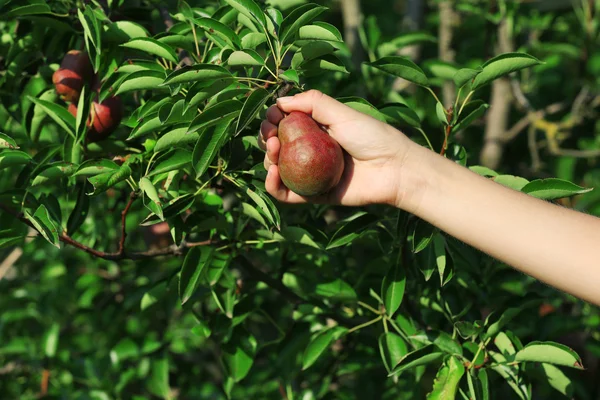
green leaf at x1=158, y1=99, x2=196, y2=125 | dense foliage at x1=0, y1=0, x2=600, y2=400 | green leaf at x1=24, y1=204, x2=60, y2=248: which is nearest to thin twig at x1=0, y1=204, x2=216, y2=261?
dense foliage at x1=0, y1=0, x2=600, y2=400

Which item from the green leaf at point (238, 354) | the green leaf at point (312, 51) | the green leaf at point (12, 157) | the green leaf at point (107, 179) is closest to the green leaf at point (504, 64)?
the green leaf at point (312, 51)

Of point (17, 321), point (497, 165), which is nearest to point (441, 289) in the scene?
point (497, 165)

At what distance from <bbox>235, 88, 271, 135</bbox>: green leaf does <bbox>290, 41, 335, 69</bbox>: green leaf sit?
5.4 inches

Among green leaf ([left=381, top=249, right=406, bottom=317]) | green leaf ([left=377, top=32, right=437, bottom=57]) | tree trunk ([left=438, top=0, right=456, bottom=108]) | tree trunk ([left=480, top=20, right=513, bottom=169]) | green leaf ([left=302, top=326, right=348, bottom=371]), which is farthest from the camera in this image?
tree trunk ([left=438, top=0, right=456, bottom=108])

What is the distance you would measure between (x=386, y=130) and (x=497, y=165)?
5.31ft

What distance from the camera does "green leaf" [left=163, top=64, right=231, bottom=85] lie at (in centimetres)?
132

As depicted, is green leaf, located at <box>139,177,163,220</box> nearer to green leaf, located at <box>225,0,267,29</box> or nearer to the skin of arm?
the skin of arm

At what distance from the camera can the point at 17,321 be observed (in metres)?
2.79

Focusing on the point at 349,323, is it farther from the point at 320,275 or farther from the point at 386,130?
the point at 386,130

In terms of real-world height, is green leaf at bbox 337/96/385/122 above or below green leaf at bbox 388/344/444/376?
above

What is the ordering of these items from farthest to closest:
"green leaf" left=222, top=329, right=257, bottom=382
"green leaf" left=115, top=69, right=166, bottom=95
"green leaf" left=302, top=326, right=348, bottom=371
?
"green leaf" left=222, top=329, right=257, bottom=382 → "green leaf" left=302, top=326, right=348, bottom=371 → "green leaf" left=115, top=69, right=166, bottom=95

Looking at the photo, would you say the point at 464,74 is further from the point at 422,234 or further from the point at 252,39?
the point at 252,39

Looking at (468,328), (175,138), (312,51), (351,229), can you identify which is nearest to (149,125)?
(175,138)

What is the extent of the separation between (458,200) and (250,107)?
19.2 inches
